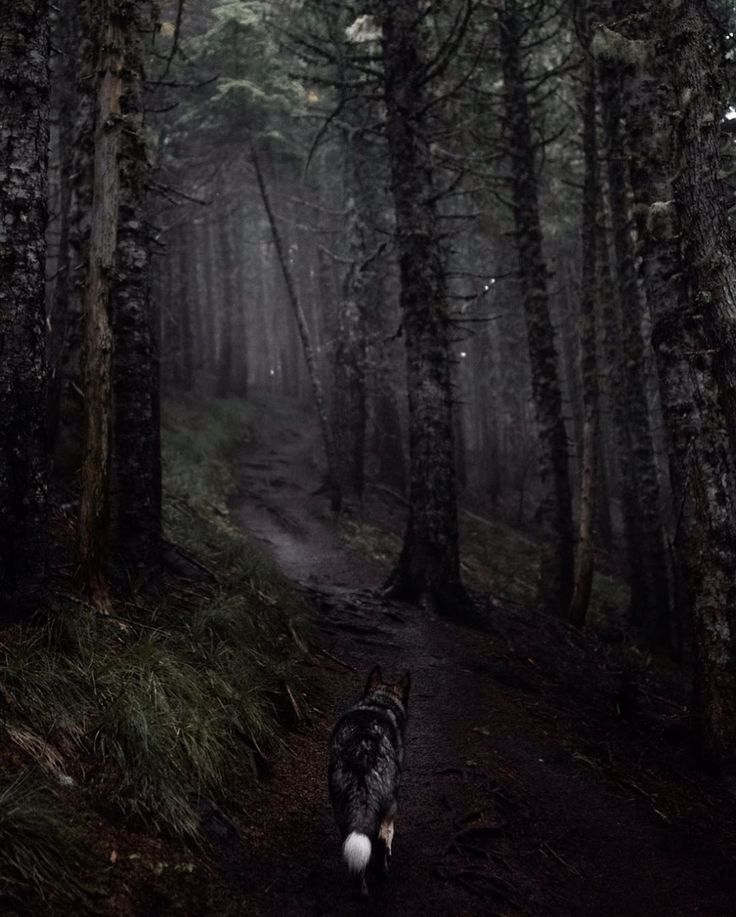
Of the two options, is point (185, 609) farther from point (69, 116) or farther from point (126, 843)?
point (69, 116)

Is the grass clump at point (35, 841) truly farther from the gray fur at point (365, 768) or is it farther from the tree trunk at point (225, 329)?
the tree trunk at point (225, 329)

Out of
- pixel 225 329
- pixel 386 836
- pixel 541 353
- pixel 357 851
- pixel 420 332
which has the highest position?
pixel 225 329

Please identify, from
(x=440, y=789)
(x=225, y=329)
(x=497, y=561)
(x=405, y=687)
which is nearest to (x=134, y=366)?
(x=405, y=687)

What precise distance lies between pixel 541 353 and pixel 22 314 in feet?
34.2

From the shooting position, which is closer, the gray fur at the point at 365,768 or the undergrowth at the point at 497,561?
the gray fur at the point at 365,768

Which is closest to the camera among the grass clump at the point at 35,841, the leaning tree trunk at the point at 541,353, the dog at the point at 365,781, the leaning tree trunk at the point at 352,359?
the grass clump at the point at 35,841

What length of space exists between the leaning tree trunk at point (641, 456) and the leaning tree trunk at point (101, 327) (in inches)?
397

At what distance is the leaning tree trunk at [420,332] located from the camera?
36.2ft

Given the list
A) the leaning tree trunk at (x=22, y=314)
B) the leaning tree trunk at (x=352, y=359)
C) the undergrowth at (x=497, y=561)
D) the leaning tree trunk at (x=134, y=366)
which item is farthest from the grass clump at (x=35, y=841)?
the leaning tree trunk at (x=352, y=359)

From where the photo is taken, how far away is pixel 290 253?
4244 cm

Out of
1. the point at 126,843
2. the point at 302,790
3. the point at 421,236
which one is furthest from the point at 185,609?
the point at 421,236

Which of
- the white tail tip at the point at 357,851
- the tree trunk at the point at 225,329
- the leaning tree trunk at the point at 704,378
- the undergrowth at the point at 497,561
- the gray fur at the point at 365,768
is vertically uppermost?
the tree trunk at the point at 225,329

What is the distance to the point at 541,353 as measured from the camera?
13727mm

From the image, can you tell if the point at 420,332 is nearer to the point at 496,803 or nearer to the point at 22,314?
the point at 22,314
